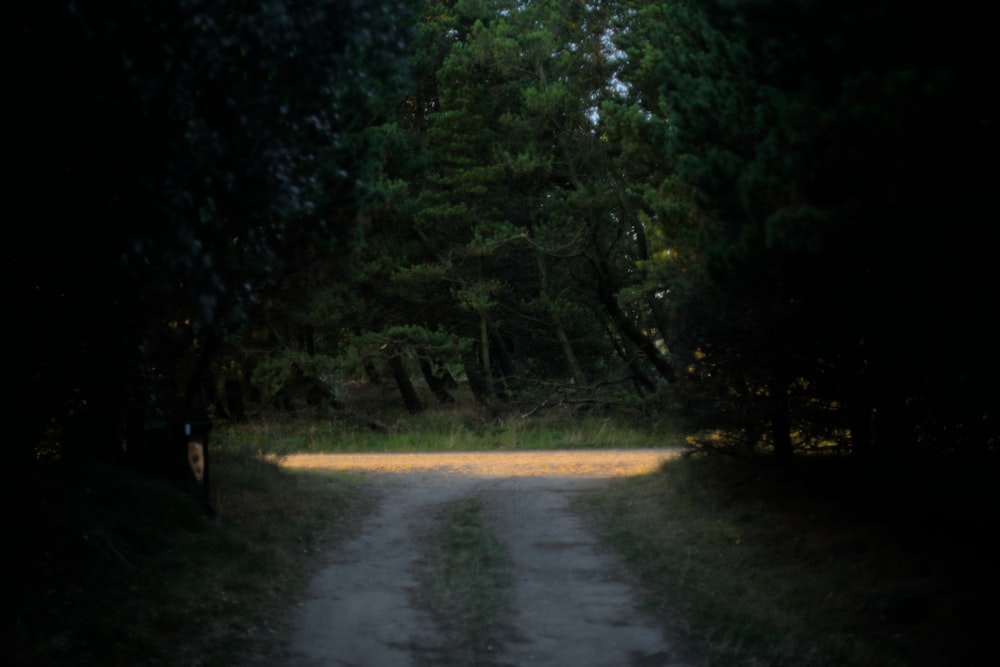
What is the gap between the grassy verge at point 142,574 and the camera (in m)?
7.21

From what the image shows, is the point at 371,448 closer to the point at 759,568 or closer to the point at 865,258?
the point at 759,568

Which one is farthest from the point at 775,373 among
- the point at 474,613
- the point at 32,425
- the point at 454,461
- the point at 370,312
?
the point at 370,312

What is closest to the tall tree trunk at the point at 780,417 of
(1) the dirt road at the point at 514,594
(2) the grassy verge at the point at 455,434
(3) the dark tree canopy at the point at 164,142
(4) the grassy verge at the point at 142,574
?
(1) the dirt road at the point at 514,594

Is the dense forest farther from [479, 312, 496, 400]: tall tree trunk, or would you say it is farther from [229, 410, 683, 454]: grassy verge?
[479, 312, 496, 400]: tall tree trunk

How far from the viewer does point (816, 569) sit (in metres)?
9.75

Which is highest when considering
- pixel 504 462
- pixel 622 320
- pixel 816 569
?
pixel 622 320

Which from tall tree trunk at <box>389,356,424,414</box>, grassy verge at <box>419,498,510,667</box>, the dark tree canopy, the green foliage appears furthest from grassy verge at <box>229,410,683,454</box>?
the dark tree canopy

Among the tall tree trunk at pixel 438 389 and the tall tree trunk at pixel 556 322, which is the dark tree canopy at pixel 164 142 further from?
the tall tree trunk at pixel 438 389

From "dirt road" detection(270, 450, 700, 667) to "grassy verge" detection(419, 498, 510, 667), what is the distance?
0.12m

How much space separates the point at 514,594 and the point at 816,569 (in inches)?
118

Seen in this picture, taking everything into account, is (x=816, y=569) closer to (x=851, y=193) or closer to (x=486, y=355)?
(x=851, y=193)

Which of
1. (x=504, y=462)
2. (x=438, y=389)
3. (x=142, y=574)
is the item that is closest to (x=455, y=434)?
(x=504, y=462)

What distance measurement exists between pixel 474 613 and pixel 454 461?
532 inches

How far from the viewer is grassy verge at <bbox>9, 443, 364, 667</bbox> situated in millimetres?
7215
